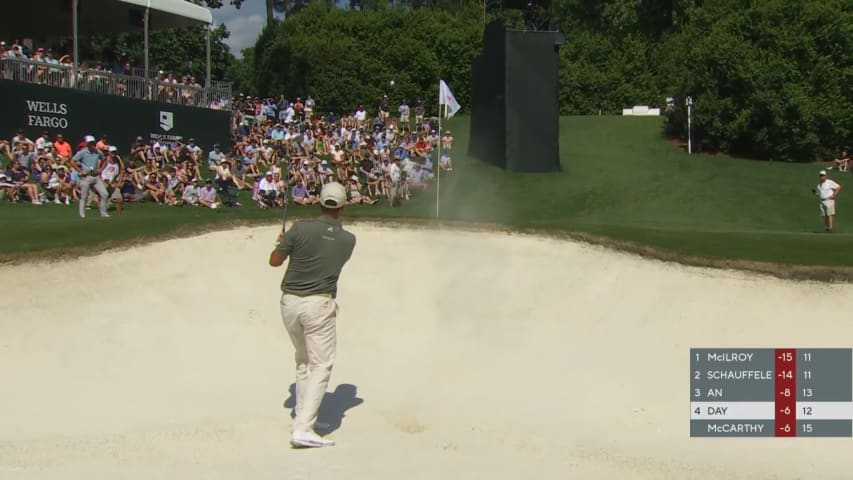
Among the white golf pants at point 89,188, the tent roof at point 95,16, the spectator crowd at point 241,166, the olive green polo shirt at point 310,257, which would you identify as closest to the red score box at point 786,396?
the olive green polo shirt at point 310,257

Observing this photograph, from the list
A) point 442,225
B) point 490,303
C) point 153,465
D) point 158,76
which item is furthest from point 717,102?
point 153,465

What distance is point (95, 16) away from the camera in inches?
1399

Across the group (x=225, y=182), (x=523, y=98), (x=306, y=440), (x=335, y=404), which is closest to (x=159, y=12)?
(x=225, y=182)

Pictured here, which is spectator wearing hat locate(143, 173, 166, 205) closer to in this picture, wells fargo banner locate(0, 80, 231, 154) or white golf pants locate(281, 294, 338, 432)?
wells fargo banner locate(0, 80, 231, 154)

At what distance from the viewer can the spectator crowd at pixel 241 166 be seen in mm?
22734

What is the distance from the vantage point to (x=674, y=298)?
36.9 feet

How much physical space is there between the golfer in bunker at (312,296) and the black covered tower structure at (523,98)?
21.3 metres

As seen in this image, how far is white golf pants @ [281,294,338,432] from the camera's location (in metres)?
7.64

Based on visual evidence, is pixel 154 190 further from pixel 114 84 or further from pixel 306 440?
pixel 306 440

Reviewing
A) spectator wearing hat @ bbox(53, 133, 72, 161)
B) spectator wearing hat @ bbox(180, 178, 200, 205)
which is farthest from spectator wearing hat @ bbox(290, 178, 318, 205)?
spectator wearing hat @ bbox(53, 133, 72, 161)

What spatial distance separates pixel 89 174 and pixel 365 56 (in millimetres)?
33870

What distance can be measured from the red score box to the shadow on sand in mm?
3906

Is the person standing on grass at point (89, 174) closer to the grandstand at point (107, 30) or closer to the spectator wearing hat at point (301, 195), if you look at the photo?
the spectator wearing hat at point (301, 195)

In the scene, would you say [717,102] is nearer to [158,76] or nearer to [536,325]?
[158,76]
